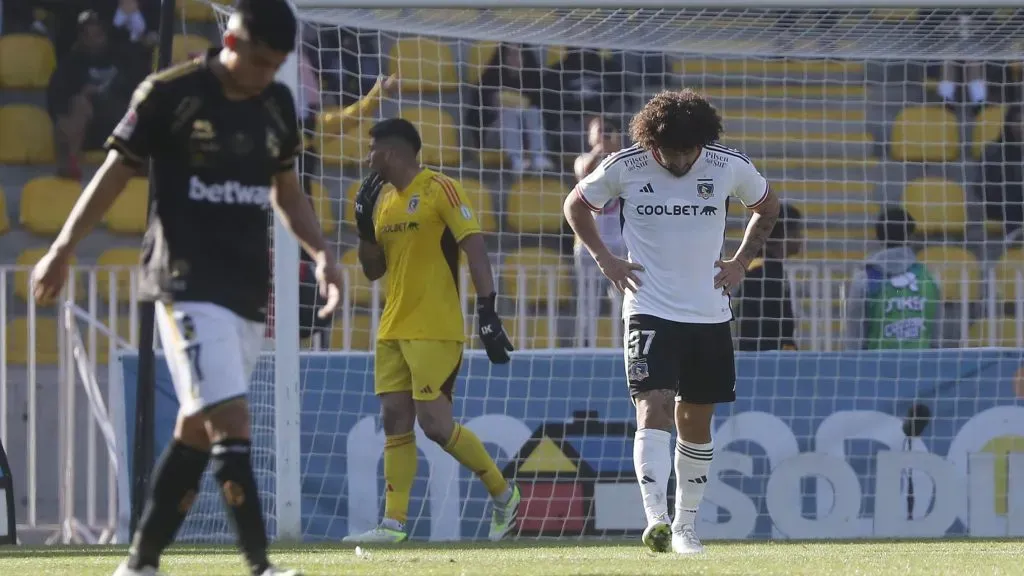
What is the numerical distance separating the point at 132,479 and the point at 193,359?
505 cm

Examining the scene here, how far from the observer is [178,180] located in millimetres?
4457

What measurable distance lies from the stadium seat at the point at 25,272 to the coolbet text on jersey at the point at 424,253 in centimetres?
318

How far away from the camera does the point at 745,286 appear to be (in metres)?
10.2

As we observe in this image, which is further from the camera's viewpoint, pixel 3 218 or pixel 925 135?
pixel 3 218

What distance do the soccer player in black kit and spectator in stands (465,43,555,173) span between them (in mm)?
6083

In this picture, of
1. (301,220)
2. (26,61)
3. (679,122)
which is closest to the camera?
(301,220)

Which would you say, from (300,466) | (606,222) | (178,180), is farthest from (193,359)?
(606,222)

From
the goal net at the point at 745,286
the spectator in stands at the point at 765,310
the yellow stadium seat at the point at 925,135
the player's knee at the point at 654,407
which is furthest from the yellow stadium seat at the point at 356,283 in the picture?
the yellow stadium seat at the point at 925,135

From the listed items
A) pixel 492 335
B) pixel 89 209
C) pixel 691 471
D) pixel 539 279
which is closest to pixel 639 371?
pixel 691 471

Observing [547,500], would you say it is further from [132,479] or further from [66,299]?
[66,299]

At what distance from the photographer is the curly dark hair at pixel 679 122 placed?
6469 mm

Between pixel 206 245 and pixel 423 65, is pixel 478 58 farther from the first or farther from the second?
pixel 206 245

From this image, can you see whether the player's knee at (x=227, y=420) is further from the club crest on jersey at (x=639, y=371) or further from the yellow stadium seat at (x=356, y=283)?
the yellow stadium seat at (x=356, y=283)

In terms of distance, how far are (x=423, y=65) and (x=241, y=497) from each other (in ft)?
20.8
